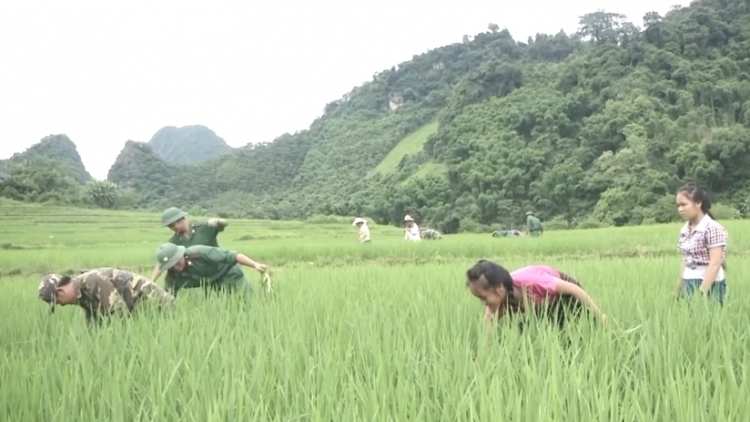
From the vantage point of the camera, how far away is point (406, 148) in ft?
171

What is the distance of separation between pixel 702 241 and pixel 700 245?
0.03 meters

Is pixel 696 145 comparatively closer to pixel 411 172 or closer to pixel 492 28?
pixel 411 172

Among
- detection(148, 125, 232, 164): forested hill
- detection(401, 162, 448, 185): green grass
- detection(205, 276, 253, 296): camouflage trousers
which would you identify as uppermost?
detection(148, 125, 232, 164): forested hill

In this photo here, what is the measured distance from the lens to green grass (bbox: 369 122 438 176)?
163 feet

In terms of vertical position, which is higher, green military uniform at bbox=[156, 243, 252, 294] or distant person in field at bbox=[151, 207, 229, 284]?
distant person in field at bbox=[151, 207, 229, 284]

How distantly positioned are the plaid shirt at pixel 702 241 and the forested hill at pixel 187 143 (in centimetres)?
10366

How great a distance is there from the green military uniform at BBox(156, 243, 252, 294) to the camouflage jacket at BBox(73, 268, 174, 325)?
46 cm

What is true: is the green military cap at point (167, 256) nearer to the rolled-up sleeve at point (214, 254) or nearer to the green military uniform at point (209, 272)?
the green military uniform at point (209, 272)

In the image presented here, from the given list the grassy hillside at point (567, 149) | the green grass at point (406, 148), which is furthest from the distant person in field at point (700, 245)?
the green grass at point (406, 148)

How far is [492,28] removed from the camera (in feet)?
201

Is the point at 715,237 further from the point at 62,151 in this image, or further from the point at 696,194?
the point at 62,151

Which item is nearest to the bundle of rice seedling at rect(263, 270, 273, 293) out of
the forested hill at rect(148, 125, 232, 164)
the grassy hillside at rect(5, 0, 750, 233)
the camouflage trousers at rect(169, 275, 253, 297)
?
the camouflage trousers at rect(169, 275, 253, 297)

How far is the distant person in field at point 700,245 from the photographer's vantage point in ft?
11.1

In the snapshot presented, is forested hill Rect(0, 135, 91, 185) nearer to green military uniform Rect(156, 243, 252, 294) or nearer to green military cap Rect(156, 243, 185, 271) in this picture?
green military uniform Rect(156, 243, 252, 294)
